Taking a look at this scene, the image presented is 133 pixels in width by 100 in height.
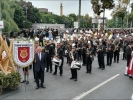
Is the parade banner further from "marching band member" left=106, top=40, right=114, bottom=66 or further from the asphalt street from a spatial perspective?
"marching band member" left=106, top=40, right=114, bottom=66

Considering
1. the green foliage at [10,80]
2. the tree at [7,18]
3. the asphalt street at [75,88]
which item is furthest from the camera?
the tree at [7,18]

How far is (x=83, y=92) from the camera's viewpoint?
8453 millimetres

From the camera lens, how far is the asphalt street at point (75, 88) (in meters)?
8.00

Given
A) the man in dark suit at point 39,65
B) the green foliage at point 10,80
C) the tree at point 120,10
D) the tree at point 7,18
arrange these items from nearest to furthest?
the green foliage at point 10,80
the man in dark suit at point 39,65
the tree at point 7,18
the tree at point 120,10

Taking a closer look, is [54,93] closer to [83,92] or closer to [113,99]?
[83,92]

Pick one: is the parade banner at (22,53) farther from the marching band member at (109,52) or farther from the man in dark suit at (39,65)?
the marching band member at (109,52)

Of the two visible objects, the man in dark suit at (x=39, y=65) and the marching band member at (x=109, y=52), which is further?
the marching band member at (x=109, y=52)

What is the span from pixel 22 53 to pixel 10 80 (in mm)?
1110

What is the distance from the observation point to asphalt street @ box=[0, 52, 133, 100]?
26.2 feet

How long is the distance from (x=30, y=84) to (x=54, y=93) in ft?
5.56

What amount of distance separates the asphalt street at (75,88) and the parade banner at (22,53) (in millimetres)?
1136

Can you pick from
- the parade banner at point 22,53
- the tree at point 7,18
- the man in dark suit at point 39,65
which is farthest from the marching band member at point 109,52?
the tree at point 7,18

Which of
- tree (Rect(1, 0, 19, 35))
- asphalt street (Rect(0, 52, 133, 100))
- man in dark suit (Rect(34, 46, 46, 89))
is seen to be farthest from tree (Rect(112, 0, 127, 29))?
man in dark suit (Rect(34, 46, 46, 89))

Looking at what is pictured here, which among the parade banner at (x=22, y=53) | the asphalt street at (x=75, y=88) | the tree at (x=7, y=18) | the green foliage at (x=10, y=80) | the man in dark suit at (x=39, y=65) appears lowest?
the asphalt street at (x=75, y=88)
